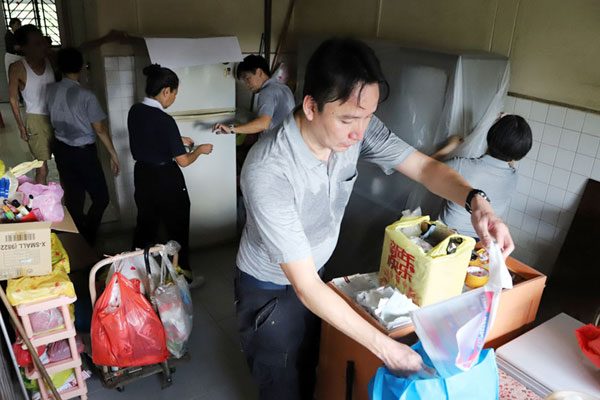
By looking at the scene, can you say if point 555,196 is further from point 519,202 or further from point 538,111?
point 538,111

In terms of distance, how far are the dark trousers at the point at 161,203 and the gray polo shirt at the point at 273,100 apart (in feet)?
2.54

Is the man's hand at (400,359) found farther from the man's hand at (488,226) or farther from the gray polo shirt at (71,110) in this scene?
the gray polo shirt at (71,110)

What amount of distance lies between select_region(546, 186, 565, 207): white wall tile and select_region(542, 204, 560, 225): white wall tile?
2 centimetres

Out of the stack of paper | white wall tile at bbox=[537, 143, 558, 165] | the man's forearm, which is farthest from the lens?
the man's forearm

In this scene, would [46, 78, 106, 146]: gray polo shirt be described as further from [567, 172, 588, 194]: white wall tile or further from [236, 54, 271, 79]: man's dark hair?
[567, 172, 588, 194]: white wall tile

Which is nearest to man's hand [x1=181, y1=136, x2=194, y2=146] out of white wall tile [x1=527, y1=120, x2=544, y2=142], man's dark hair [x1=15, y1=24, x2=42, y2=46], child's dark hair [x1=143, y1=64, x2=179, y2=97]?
child's dark hair [x1=143, y1=64, x2=179, y2=97]

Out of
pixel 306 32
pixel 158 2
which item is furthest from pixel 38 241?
pixel 306 32

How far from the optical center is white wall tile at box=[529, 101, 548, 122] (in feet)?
7.68

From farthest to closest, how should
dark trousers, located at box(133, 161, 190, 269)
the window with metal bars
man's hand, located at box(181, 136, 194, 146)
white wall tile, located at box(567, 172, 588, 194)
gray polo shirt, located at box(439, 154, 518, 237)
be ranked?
the window with metal bars
man's hand, located at box(181, 136, 194, 146)
dark trousers, located at box(133, 161, 190, 269)
white wall tile, located at box(567, 172, 588, 194)
gray polo shirt, located at box(439, 154, 518, 237)

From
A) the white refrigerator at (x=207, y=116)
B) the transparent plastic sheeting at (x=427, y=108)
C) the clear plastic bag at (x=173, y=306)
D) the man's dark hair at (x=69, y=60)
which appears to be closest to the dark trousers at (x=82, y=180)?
the man's dark hair at (x=69, y=60)

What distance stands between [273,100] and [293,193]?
207 centimetres

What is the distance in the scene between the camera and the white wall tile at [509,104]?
247 cm

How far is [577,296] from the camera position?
7.61 feet

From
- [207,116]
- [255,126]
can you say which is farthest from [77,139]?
[255,126]
